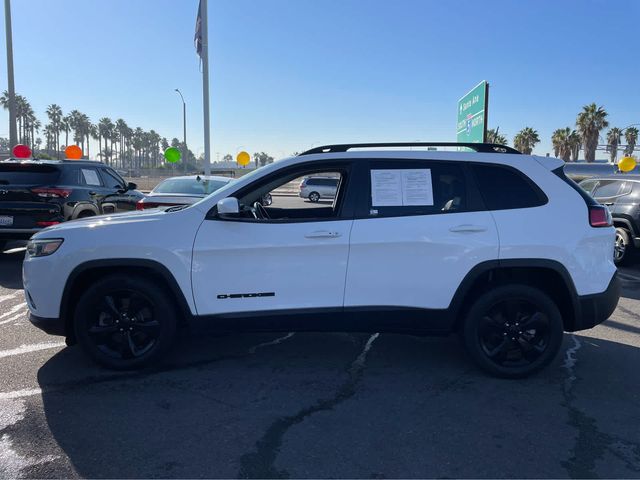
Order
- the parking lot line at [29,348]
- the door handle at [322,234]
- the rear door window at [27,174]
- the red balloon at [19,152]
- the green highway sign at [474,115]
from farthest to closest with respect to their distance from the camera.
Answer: the red balloon at [19,152], the green highway sign at [474,115], the rear door window at [27,174], the parking lot line at [29,348], the door handle at [322,234]

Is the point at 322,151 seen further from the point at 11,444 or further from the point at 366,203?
the point at 11,444

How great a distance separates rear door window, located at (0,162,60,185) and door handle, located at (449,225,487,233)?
7.08 m

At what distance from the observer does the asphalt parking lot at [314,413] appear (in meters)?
2.80

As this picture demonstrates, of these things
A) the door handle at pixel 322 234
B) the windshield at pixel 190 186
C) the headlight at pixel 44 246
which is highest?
the windshield at pixel 190 186

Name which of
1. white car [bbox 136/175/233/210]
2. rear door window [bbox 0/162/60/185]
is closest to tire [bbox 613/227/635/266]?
white car [bbox 136/175/233/210]

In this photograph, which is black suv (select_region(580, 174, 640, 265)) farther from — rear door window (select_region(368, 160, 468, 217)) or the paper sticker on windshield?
the paper sticker on windshield

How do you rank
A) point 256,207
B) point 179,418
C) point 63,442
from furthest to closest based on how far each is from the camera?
point 256,207
point 179,418
point 63,442

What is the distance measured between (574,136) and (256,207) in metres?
71.3

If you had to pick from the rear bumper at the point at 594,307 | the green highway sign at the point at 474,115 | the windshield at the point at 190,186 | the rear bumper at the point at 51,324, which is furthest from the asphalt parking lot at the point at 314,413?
the green highway sign at the point at 474,115

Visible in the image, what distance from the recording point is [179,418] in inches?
130

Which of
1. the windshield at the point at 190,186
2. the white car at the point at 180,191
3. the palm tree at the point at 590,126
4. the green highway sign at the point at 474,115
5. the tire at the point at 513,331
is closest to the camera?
the tire at the point at 513,331

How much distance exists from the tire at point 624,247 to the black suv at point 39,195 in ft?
31.4

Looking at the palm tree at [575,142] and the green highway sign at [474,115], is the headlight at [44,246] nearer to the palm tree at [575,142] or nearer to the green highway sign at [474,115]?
the green highway sign at [474,115]

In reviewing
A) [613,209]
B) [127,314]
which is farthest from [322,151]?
[613,209]
